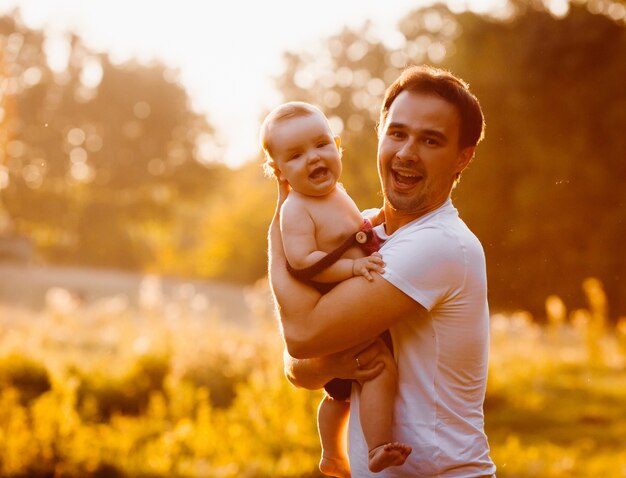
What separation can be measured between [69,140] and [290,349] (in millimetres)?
30061

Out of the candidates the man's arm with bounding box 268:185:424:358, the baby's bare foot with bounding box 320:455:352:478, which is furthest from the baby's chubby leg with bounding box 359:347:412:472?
the baby's bare foot with bounding box 320:455:352:478

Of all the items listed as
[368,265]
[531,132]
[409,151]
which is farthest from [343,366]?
[531,132]

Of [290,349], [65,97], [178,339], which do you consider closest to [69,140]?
[65,97]

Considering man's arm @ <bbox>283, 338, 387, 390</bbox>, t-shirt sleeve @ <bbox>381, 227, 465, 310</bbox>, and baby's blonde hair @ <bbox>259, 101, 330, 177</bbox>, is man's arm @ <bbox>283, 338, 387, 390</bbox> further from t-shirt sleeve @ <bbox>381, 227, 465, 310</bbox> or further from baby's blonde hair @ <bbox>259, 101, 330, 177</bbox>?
baby's blonde hair @ <bbox>259, 101, 330, 177</bbox>

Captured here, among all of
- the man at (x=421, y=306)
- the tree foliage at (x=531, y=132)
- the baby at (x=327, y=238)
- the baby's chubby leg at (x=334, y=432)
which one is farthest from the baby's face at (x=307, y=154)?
the tree foliage at (x=531, y=132)

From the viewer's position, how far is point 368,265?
2168mm

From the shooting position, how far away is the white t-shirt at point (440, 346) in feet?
6.97

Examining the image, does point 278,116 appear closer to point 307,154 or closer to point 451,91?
point 307,154

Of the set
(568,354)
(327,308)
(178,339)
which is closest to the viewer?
(327,308)

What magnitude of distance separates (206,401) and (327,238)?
5.56 metres

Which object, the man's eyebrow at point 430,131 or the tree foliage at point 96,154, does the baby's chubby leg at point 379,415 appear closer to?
the man's eyebrow at point 430,131

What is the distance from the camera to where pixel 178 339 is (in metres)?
9.06

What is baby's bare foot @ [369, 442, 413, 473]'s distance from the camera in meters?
2.14

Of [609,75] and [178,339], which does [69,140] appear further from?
[178,339]
